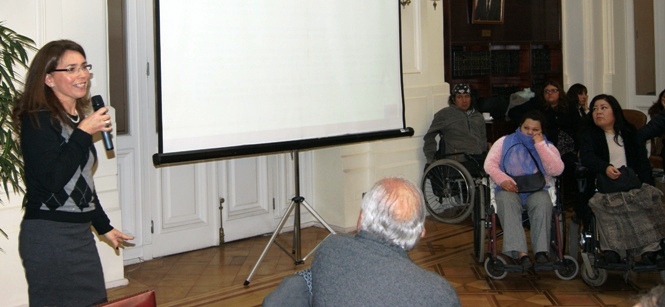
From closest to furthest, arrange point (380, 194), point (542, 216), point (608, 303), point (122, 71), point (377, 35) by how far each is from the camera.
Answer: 1. point (380, 194)
2. point (608, 303)
3. point (542, 216)
4. point (122, 71)
5. point (377, 35)

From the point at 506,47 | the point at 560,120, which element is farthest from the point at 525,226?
the point at 506,47

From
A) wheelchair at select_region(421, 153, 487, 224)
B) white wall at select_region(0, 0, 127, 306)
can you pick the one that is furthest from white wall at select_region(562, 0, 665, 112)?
white wall at select_region(0, 0, 127, 306)

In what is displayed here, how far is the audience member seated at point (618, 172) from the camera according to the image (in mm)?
4555

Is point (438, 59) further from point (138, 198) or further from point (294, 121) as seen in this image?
point (138, 198)

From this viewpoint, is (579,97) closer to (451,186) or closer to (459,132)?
(459,132)

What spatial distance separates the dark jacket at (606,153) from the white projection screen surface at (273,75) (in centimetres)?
138

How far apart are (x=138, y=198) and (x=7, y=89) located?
2106 millimetres

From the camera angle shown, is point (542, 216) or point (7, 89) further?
point (542, 216)

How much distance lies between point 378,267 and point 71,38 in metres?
2.98

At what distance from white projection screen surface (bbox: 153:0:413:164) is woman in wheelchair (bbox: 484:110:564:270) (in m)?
0.96

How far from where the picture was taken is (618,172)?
15.3 ft

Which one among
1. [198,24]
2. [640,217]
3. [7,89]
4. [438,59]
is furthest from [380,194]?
[438,59]

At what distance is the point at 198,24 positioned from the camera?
4465mm

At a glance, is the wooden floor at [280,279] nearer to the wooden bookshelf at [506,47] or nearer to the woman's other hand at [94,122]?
the woman's other hand at [94,122]
